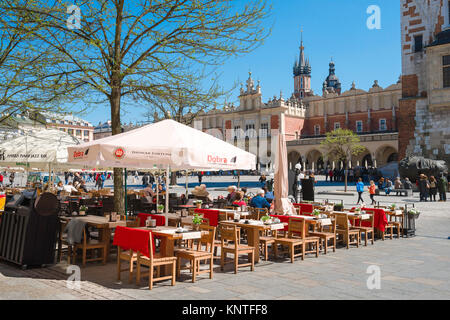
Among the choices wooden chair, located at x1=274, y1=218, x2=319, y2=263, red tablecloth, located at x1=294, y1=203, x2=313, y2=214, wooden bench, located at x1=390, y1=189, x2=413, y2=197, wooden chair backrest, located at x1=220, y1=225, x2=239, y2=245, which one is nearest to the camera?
wooden chair backrest, located at x1=220, y1=225, x2=239, y2=245

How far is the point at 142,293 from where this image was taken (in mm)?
4941

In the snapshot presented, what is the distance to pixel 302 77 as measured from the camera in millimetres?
102062

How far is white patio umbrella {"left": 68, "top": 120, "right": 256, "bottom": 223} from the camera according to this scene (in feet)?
18.3

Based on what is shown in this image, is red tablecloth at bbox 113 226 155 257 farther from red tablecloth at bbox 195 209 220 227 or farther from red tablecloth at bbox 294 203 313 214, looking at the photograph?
red tablecloth at bbox 294 203 313 214

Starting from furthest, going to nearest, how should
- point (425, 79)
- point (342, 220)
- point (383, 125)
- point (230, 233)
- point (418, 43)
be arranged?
point (383, 125), point (418, 43), point (425, 79), point (342, 220), point (230, 233)

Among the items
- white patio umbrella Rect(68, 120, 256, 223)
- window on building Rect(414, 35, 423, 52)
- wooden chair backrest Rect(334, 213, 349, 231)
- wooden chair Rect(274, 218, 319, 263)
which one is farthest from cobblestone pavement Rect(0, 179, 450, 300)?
window on building Rect(414, 35, 423, 52)

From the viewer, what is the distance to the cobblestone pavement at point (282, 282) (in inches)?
191

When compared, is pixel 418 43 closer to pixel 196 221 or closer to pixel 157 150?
pixel 196 221

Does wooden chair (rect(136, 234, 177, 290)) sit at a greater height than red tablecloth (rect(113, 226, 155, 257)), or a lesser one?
lesser

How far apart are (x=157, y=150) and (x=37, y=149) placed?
585 cm

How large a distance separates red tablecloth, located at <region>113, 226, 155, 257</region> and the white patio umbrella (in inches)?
36.7

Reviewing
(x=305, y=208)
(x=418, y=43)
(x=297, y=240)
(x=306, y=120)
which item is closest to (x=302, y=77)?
(x=306, y=120)

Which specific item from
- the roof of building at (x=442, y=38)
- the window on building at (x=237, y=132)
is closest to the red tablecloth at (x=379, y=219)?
the roof of building at (x=442, y=38)
